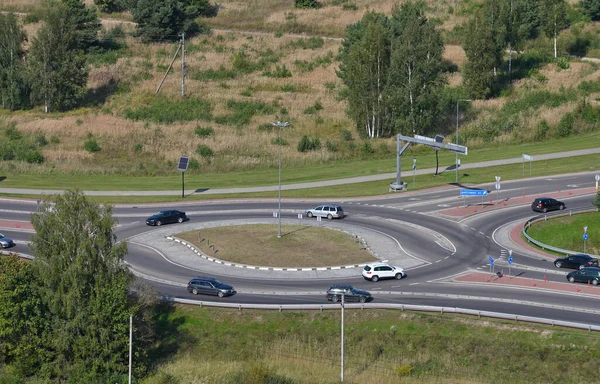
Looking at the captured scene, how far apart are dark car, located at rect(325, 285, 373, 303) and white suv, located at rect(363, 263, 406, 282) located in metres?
4.62

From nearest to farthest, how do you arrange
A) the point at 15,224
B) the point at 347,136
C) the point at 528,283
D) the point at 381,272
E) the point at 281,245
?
the point at 528,283 < the point at 381,272 < the point at 281,245 < the point at 15,224 < the point at 347,136

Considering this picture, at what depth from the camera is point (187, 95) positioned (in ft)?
411

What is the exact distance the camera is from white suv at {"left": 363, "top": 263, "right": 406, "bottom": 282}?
62.7m

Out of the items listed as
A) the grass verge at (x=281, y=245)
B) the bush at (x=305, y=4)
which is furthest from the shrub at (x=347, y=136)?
the bush at (x=305, y=4)

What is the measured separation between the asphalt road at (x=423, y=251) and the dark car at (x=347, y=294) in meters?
0.97

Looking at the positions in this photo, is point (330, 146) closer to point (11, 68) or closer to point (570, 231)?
point (570, 231)

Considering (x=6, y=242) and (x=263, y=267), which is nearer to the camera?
(x=263, y=267)

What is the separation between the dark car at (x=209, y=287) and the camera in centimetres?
5978

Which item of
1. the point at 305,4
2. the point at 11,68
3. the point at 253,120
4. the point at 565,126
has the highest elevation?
the point at 305,4

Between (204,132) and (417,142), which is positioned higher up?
(204,132)

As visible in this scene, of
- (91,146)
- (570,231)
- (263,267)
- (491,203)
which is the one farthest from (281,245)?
(91,146)

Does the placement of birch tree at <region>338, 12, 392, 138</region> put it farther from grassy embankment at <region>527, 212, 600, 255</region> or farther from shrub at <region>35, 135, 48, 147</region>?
shrub at <region>35, 135, 48, 147</region>

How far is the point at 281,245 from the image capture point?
7125 centimetres

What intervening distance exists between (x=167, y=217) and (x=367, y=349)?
1252 inches
